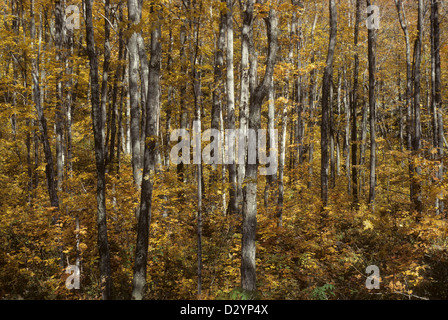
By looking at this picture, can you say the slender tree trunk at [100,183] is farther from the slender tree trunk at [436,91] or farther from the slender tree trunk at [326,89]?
the slender tree trunk at [436,91]

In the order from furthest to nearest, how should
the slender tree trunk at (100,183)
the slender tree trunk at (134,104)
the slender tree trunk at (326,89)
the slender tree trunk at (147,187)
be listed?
1. the slender tree trunk at (326,89)
2. the slender tree trunk at (134,104)
3. the slender tree trunk at (100,183)
4. the slender tree trunk at (147,187)

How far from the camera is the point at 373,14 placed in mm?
14469

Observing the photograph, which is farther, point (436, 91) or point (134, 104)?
point (436, 91)

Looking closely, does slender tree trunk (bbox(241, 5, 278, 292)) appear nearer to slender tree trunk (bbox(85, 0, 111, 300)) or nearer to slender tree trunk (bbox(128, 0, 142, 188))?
slender tree trunk (bbox(85, 0, 111, 300))

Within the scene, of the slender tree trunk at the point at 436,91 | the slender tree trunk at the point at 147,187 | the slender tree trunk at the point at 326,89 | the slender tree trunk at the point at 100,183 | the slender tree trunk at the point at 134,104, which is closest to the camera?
the slender tree trunk at the point at 147,187

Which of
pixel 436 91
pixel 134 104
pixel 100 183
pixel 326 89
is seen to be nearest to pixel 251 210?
pixel 100 183

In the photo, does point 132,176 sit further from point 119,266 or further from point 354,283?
point 354,283

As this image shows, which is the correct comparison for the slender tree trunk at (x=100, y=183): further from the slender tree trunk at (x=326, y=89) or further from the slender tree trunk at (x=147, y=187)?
the slender tree trunk at (x=326, y=89)

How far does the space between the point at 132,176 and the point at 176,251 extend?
3.29 m

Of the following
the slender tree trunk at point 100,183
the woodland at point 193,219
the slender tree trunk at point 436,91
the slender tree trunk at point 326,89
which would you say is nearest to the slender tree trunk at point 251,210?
the woodland at point 193,219

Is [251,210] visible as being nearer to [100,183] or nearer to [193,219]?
[100,183]

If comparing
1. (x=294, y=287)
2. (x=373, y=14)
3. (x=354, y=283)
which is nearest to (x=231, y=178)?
(x=294, y=287)

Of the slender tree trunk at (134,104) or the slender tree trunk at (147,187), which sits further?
the slender tree trunk at (134,104)

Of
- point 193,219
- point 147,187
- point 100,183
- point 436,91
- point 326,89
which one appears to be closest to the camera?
point 147,187
